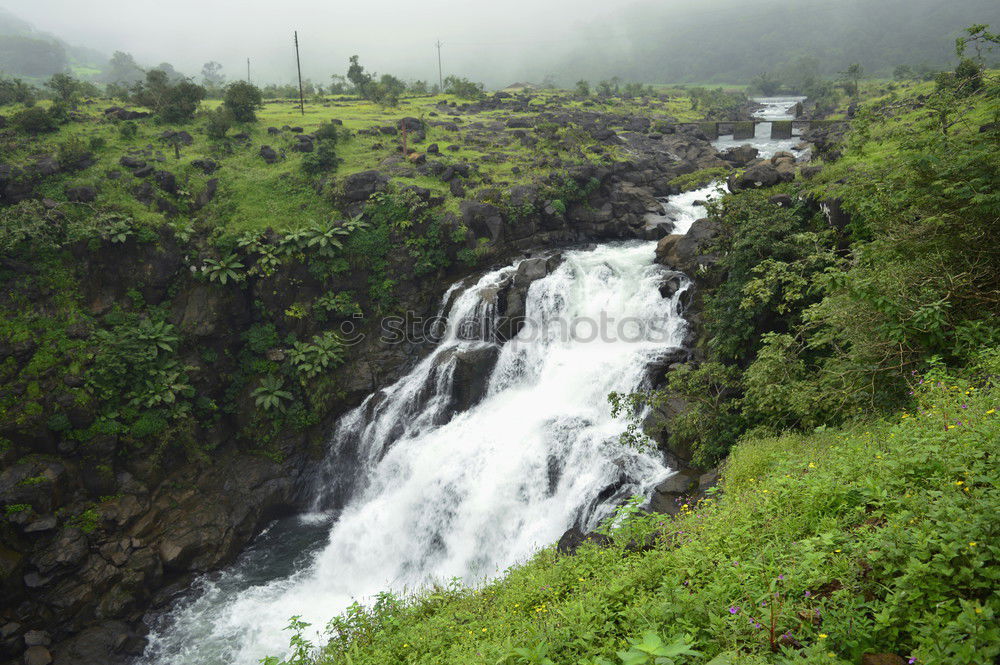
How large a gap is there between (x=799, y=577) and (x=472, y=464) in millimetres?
12499

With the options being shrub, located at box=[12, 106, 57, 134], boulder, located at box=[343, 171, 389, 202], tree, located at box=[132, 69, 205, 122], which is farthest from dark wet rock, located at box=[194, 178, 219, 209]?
tree, located at box=[132, 69, 205, 122]

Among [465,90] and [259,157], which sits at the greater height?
[465,90]

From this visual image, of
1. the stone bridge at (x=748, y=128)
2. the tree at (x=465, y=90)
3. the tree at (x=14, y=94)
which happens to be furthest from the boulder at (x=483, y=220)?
the tree at (x=465, y=90)

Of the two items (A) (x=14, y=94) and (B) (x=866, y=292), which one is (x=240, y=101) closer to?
(A) (x=14, y=94)

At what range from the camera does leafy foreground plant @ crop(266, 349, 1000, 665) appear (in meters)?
3.43

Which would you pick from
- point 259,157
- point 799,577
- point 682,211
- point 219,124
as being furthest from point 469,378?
point 219,124

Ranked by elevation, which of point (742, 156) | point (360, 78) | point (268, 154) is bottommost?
point (268, 154)

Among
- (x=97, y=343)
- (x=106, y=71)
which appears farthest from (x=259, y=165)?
(x=106, y=71)

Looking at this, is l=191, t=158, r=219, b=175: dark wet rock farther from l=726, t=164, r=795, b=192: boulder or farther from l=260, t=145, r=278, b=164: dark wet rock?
l=726, t=164, r=795, b=192: boulder

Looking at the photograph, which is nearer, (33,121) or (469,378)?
(469,378)

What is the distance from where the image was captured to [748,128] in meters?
47.2

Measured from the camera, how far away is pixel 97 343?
1794 centimetres

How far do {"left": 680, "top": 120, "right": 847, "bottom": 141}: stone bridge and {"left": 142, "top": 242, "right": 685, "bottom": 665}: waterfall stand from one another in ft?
109

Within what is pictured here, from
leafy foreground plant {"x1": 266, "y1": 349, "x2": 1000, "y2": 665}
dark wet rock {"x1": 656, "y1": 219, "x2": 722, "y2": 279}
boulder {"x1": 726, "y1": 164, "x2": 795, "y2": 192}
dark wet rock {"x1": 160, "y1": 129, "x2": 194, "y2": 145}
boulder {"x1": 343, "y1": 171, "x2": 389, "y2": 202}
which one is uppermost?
dark wet rock {"x1": 160, "y1": 129, "x2": 194, "y2": 145}
